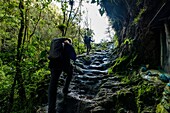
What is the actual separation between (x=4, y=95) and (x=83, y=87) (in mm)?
3798

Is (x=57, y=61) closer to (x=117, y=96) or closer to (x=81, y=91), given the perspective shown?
(x=117, y=96)

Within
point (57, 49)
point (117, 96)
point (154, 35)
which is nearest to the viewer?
point (57, 49)

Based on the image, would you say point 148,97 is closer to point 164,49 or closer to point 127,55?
Answer: point 164,49

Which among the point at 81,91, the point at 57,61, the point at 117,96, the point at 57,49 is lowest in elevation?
the point at 81,91

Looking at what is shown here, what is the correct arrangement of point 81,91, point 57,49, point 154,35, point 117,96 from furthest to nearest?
point 154,35, point 81,91, point 117,96, point 57,49

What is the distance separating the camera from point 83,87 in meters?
8.51

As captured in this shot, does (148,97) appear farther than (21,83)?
No

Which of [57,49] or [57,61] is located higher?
[57,49]

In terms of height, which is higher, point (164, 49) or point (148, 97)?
point (164, 49)

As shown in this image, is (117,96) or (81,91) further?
(81,91)

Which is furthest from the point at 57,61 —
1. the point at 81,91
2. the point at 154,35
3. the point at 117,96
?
the point at 154,35

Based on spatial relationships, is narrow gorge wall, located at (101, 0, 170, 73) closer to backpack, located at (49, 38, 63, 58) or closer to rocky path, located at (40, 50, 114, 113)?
rocky path, located at (40, 50, 114, 113)

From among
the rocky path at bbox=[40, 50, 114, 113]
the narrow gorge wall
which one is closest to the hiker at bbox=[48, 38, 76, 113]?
the rocky path at bbox=[40, 50, 114, 113]

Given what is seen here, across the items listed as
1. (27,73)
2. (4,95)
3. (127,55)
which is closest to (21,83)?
(27,73)
